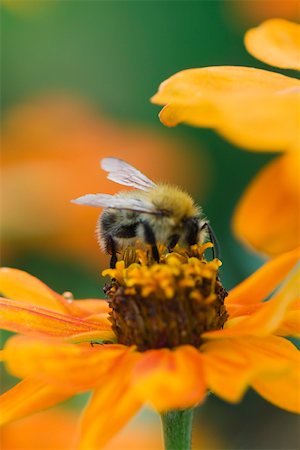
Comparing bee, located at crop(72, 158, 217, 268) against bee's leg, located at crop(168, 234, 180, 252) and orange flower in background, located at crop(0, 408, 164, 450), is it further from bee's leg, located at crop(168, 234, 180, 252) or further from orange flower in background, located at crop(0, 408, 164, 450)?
orange flower in background, located at crop(0, 408, 164, 450)

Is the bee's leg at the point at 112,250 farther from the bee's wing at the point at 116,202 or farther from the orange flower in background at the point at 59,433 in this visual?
the orange flower in background at the point at 59,433

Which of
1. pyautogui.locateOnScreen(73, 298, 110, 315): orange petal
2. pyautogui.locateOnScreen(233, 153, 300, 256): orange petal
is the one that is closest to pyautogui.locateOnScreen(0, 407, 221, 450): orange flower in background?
pyautogui.locateOnScreen(73, 298, 110, 315): orange petal

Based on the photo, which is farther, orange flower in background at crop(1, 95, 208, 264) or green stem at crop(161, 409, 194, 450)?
orange flower in background at crop(1, 95, 208, 264)

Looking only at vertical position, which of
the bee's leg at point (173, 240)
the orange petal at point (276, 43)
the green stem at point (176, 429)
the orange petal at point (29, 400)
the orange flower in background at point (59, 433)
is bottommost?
the orange flower in background at point (59, 433)

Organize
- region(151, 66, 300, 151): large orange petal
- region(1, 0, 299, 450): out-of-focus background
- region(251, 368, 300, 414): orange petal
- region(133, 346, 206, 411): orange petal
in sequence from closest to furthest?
region(151, 66, 300, 151): large orange petal → region(133, 346, 206, 411): orange petal → region(251, 368, 300, 414): orange petal → region(1, 0, 299, 450): out-of-focus background

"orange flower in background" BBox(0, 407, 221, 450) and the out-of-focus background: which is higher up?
the out-of-focus background

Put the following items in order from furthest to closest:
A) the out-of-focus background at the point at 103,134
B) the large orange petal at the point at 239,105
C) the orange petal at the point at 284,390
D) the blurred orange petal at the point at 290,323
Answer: the out-of-focus background at the point at 103,134
the blurred orange petal at the point at 290,323
the orange petal at the point at 284,390
the large orange petal at the point at 239,105

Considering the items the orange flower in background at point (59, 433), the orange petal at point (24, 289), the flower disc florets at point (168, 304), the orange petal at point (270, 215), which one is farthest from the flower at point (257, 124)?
the orange flower in background at point (59, 433)

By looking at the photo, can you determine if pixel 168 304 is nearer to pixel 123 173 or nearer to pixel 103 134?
pixel 123 173
